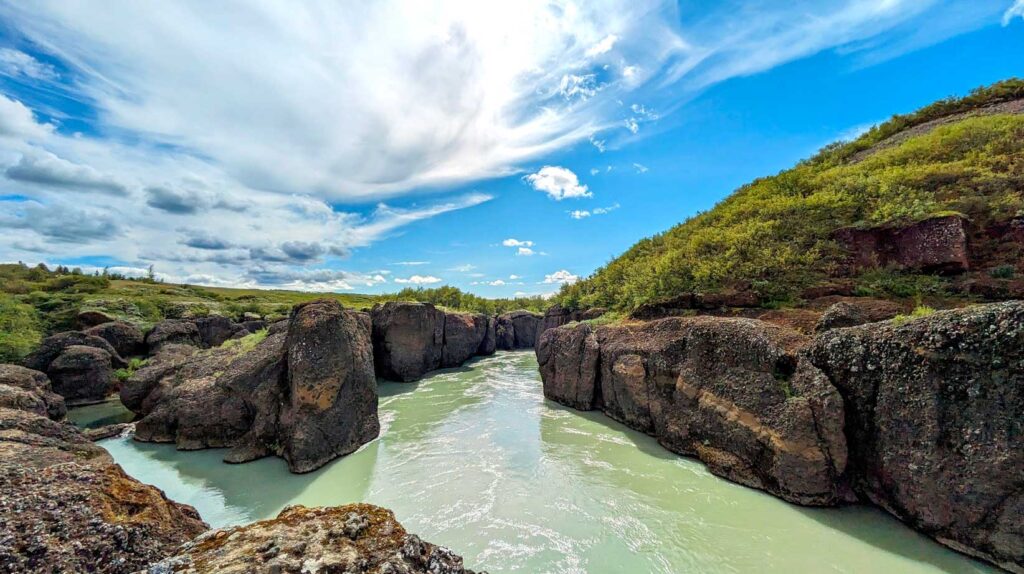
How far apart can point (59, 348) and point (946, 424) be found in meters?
38.6

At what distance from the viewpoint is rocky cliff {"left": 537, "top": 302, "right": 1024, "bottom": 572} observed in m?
6.64

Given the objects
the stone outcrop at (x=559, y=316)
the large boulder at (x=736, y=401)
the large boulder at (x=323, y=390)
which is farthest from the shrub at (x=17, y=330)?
the stone outcrop at (x=559, y=316)

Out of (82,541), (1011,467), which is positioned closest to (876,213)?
(1011,467)

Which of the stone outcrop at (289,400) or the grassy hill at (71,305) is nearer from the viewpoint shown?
the stone outcrop at (289,400)

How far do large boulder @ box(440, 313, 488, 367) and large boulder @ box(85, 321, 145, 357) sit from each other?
76.4 feet

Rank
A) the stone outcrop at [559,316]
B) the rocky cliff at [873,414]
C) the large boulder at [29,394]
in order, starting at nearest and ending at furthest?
the rocky cliff at [873,414] < the large boulder at [29,394] < the stone outcrop at [559,316]

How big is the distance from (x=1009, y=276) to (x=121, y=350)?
46995 mm

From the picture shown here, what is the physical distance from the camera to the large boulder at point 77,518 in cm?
370

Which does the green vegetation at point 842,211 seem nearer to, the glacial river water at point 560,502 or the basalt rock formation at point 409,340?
the glacial river water at point 560,502

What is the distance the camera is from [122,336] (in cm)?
2719

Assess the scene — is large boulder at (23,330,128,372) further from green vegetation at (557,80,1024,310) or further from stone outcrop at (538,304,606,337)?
green vegetation at (557,80,1024,310)

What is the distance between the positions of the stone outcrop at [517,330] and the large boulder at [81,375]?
38028mm

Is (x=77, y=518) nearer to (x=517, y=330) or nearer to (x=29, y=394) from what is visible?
(x=29, y=394)

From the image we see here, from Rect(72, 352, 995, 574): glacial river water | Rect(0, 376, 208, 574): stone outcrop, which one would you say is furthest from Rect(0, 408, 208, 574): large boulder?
Rect(72, 352, 995, 574): glacial river water
